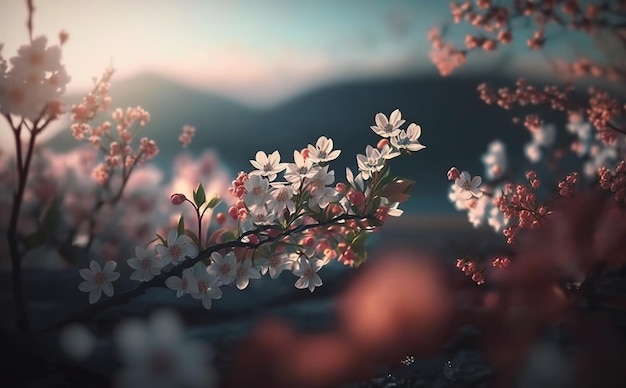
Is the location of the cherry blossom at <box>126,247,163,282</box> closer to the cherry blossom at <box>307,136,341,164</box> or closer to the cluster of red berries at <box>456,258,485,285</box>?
the cherry blossom at <box>307,136,341,164</box>

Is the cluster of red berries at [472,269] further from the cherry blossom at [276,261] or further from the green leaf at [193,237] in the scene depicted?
the green leaf at [193,237]

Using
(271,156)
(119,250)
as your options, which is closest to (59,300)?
(119,250)

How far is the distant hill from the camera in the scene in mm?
1488

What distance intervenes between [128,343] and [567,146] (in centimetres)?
119

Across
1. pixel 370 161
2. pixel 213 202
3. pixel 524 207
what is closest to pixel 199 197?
pixel 213 202

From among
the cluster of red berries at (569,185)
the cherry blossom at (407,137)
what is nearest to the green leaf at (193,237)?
A: the cherry blossom at (407,137)

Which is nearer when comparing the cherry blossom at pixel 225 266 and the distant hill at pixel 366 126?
the cherry blossom at pixel 225 266

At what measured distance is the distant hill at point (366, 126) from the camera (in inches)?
58.6

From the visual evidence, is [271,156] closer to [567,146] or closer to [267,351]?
[267,351]

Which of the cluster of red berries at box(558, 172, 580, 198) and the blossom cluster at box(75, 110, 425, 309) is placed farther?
the cluster of red berries at box(558, 172, 580, 198)

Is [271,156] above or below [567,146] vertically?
below

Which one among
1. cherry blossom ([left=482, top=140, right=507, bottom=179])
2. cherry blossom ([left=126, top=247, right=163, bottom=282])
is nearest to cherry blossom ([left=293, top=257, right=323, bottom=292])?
cherry blossom ([left=126, top=247, right=163, bottom=282])

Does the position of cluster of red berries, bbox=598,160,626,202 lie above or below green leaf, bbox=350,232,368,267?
above

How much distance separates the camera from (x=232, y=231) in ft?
3.71
